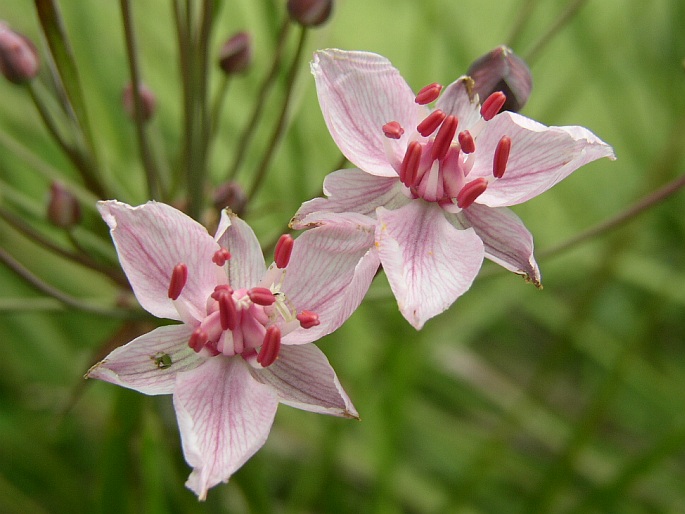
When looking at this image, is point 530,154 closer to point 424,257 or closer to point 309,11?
point 424,257

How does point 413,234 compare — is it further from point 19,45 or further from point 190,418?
point 19,45

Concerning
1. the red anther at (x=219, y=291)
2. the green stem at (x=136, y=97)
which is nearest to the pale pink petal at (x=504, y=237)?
the red anther at (x=219, y=291)

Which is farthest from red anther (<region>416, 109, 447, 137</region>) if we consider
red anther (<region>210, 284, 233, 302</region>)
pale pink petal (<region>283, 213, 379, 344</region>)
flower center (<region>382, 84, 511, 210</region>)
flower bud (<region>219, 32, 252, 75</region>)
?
flower bud (<region>219, 32, 252, 75</region>)

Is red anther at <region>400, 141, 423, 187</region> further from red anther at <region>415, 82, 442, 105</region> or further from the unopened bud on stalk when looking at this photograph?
the unopened bud on stalk

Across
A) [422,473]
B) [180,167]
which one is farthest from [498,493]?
[180,167]

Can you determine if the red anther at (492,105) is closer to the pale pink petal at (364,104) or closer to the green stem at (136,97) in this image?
the pale pink petal at (364,104)
